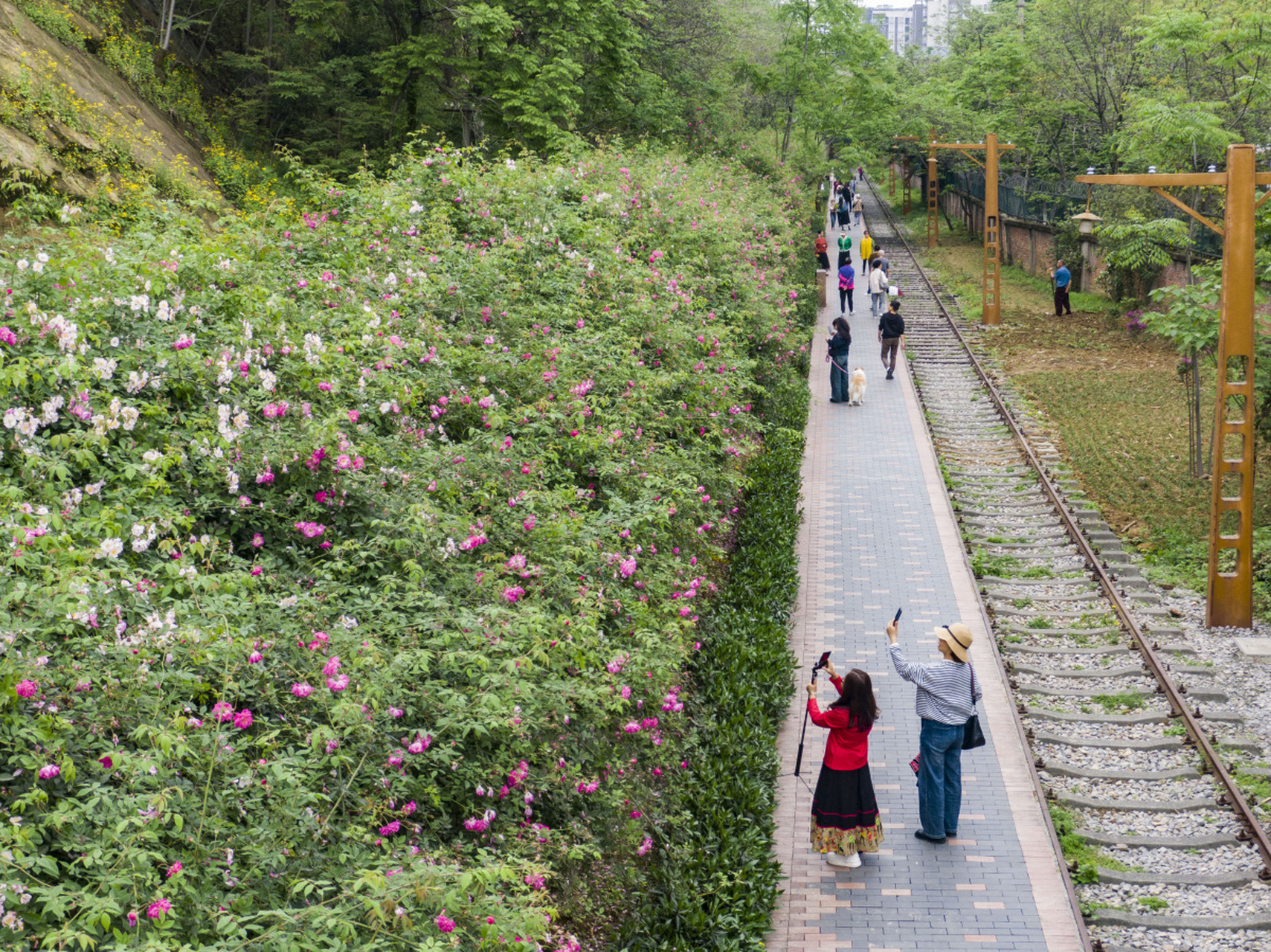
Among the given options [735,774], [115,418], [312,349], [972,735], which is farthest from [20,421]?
[972,735]

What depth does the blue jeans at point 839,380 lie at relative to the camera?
21.0m

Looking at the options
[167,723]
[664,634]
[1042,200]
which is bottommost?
[664,634]

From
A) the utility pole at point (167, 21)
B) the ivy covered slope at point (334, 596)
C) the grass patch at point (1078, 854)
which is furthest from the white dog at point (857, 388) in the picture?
the utility pole at point (167, 21)

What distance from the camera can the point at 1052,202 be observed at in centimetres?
3703

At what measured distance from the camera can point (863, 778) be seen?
26.1 feet

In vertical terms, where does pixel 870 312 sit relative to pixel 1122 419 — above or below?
→ above

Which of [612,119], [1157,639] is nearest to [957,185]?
[612,119]

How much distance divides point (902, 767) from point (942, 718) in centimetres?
152

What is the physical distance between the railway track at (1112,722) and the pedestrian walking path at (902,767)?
280 mm

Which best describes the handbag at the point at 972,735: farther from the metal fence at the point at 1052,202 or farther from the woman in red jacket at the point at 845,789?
the metal fence at the point at 1052,202

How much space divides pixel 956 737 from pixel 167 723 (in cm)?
566

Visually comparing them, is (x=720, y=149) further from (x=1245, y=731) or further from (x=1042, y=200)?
(x=1245, y=731)

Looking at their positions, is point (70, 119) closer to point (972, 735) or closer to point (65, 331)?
point (65, 331)

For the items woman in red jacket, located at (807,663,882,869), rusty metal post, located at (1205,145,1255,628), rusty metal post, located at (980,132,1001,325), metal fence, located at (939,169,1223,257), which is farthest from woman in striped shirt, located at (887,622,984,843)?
rusty metal post, located at (980,132,1001,325)
